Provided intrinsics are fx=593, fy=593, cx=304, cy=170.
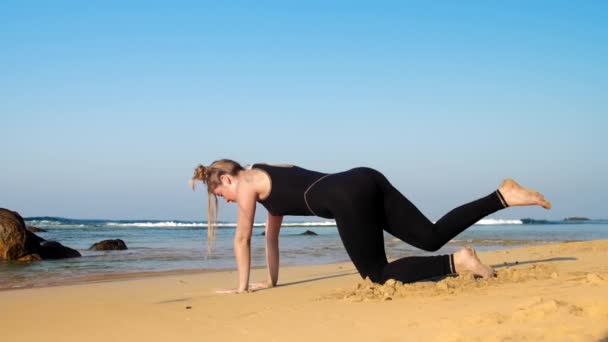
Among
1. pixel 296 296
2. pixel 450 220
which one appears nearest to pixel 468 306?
pixel 450 220

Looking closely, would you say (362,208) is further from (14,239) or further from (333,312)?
(14,239)

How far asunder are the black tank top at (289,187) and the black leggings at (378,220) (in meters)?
0.08

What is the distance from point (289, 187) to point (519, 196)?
6.31 feet

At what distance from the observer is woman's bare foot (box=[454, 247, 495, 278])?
4.89m

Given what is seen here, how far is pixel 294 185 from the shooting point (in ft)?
16.9

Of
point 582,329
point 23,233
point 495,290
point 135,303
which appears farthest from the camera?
point 23,233

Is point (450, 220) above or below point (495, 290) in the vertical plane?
above

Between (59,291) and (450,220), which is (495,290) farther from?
(59,291)

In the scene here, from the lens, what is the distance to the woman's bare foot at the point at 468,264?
4891mm

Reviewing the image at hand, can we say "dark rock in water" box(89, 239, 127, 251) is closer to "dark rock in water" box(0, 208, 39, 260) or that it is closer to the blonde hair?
"dark rock in water" box(0, 208, 39, 260)

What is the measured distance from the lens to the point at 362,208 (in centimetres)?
496

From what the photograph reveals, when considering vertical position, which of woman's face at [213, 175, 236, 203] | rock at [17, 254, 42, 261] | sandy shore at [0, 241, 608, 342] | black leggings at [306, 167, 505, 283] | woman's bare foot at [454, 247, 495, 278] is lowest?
sandy shore at [0, 241, 608, 342]

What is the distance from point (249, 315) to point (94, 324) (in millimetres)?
1035

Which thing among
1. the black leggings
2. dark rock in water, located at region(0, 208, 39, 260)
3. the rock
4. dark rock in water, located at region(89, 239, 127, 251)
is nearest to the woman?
the black leggings
